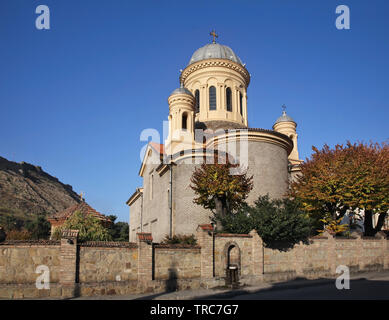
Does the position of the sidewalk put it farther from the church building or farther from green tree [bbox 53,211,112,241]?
the church building

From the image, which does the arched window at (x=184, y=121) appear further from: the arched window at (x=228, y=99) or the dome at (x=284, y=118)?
the dome at (x=284, y=118)

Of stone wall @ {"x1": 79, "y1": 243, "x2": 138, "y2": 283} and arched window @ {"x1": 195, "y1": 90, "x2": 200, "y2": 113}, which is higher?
arched window @ {"x1": 195, "y1": 90, "x2": 200, "y2": 113}

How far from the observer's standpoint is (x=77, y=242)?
37.0 ft

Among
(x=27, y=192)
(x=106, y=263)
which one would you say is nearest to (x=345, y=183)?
(x=106, y=263)

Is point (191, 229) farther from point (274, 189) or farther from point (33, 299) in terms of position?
point (33, 299)

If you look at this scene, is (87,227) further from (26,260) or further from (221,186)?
(221,186)

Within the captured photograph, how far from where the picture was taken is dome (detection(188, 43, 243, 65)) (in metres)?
30.2

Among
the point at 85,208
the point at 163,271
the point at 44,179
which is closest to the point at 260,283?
the point at 163,271

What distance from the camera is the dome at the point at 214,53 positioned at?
3020 cm

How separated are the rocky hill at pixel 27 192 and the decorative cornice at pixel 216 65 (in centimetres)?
3666

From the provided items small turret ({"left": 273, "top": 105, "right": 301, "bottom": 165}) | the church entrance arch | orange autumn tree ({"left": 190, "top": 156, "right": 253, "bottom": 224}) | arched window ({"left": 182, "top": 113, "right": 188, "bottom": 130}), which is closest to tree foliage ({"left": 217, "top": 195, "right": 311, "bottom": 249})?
orange autumn tree ({"left": 190, "top": 156, "right": 253, "bottom": 224})

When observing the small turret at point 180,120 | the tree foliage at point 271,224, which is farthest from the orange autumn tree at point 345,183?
the small turret at point 180,120

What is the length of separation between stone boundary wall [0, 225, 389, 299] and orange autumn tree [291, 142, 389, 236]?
3.02 meters

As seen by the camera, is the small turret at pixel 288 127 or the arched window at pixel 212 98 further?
the small turret at pixel 288 127
